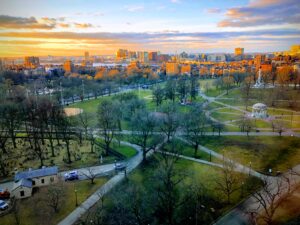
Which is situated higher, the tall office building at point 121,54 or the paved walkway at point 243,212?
the tall office building at point 121,54

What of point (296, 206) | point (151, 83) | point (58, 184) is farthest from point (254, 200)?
point (151, 83)

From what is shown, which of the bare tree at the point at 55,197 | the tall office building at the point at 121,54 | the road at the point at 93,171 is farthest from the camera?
the tall office building at the point at 121,54

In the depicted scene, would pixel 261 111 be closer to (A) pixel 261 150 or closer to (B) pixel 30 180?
(A) pixel 261 150

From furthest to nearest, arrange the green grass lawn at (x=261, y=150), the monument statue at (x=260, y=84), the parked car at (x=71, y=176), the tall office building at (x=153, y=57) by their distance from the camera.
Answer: the tall office building at (x=153, y=57) < the monument statue at (x=260, y=84) < the green grass lawn at (x=261, y=150) < the parked car at (x=71, y=176)

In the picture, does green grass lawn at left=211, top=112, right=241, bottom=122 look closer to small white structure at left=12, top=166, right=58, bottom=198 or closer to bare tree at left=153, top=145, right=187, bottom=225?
bare tree at left=153, top=145, right=187, bottom=225

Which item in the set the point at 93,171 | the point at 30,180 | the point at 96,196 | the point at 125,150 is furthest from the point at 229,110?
the point at 30,180

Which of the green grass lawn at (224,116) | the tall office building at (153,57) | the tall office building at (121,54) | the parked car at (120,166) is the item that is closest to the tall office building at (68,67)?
the tall office building at (121,54)

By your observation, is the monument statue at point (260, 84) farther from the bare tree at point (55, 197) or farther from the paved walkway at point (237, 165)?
the bare tree at point (55, 197)
